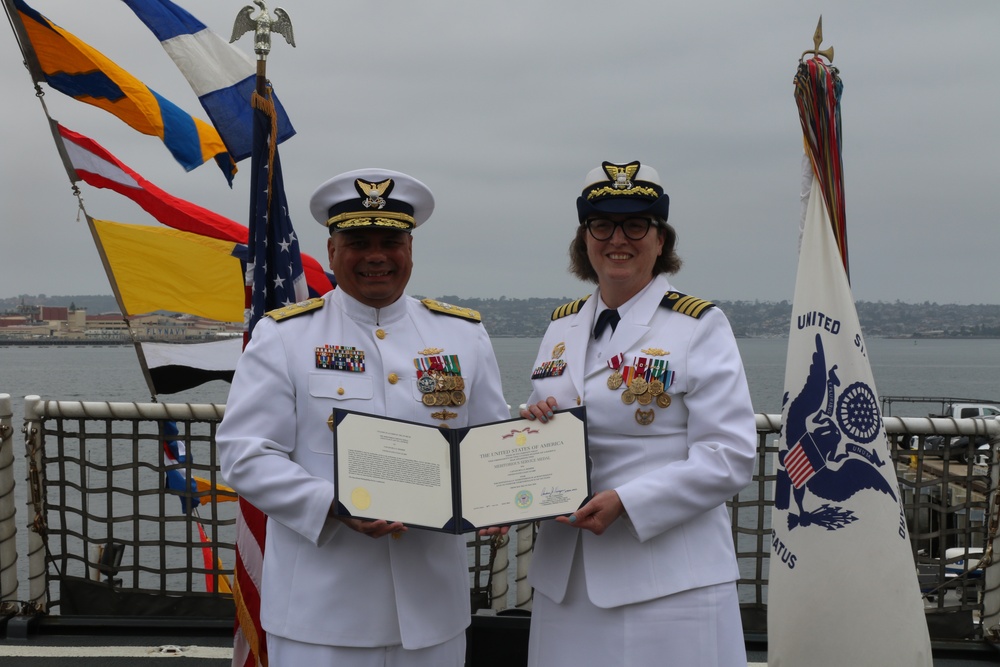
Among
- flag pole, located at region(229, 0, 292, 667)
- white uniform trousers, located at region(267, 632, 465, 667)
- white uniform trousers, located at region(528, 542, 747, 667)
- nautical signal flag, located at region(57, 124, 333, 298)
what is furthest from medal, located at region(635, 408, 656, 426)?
nautical signal flag, located at region(57, 124, 333, 298)

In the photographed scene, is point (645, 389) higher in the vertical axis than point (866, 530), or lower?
higher

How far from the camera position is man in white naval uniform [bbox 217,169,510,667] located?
2398 millimetres

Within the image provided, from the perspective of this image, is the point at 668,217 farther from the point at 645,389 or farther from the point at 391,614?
the point at 391,614

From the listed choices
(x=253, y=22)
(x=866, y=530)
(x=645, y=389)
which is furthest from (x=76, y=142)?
(x=866, y=530)

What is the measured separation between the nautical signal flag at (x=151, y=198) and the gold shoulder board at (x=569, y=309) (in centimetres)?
316

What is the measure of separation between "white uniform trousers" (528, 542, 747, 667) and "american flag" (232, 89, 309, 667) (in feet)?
4.40

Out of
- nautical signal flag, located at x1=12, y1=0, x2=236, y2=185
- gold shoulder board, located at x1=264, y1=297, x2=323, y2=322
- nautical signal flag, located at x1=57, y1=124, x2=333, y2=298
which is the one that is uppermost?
nautical signal flag, located at x1=12, y1=0, x2=236, y2=185

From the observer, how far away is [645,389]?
2447 mm

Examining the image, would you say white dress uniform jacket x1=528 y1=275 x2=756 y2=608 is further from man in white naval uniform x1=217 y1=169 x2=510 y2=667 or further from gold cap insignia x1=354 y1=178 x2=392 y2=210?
gold cap insignia x1=354 y1=178 x2=392 y2=210

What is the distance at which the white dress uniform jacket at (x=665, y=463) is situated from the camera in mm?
2359

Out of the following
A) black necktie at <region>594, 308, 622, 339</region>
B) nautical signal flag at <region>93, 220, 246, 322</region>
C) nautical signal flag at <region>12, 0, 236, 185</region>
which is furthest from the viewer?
nautical signal flag at <region>93, 220, 246, 322</region>

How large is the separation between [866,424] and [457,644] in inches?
61.1

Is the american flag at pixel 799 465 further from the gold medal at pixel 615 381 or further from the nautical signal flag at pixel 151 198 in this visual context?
the nautical signal flag at pixel 151 198

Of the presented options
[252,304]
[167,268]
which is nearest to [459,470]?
[252,304]
